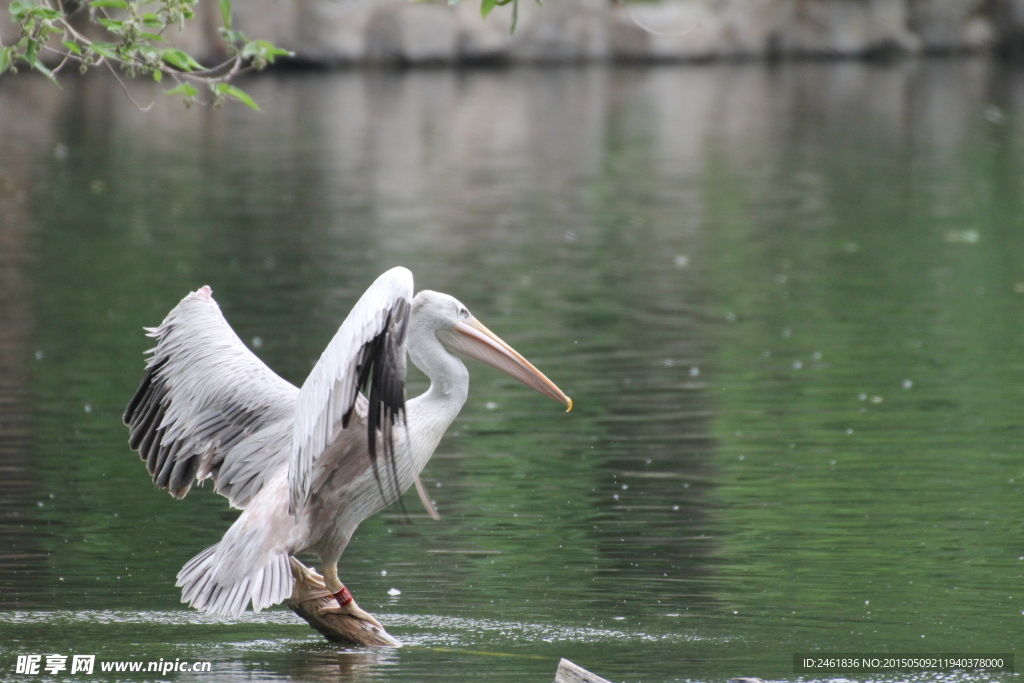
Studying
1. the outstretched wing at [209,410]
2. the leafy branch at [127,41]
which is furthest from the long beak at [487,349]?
the leafy branch at [127,41]

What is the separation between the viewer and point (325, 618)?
18.7ft

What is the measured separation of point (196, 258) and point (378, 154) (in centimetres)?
861

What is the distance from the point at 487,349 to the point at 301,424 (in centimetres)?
94

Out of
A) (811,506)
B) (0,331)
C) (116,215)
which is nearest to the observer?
(811,506)

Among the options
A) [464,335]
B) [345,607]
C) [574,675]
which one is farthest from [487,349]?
[574,675]

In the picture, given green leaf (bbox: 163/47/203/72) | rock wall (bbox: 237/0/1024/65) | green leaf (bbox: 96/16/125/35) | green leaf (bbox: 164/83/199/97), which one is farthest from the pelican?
rock wall (bbox: 237/0/1024/65)

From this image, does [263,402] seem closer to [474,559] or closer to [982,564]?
[474,559]

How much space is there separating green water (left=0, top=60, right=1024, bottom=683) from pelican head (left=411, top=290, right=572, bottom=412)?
Answer: 84 centimetres

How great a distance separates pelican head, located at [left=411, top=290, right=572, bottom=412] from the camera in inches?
230

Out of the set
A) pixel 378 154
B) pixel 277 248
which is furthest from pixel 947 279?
pixel 378 154

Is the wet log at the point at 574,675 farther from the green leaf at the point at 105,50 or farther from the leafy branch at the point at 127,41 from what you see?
the green leaf at the point at 105,50

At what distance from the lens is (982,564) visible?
641 cm

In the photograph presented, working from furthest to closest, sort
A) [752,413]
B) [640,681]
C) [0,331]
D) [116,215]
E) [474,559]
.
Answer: [116,215]
[0,331]
[752,413]
[474,559]
[640,681]

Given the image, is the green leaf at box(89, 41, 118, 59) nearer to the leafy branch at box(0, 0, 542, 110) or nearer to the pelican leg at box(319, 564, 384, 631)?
the leafy branch at box(0, 0, 542, 110)
